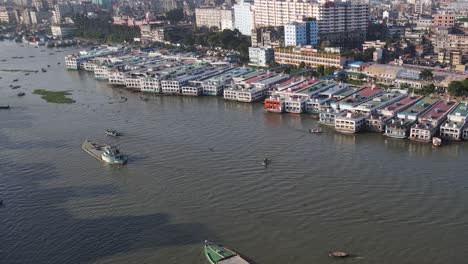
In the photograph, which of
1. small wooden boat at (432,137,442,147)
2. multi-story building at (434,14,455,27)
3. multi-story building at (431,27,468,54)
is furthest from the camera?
multi-story building at (434,14,455,27)


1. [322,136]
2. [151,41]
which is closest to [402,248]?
[322,136]

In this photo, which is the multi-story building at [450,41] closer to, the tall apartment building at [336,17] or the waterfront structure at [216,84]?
the tall apartment building at [336,17]

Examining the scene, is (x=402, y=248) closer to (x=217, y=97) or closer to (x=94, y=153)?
(x=94, y=153)

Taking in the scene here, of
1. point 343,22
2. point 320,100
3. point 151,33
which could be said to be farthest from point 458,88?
point 151,33

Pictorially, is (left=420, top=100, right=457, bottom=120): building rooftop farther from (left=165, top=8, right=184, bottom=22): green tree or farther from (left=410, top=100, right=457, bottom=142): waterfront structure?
(left=165, top=8, right=184, bottom=22): green tree

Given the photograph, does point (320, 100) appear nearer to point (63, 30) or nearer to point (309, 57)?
point (309, 57)

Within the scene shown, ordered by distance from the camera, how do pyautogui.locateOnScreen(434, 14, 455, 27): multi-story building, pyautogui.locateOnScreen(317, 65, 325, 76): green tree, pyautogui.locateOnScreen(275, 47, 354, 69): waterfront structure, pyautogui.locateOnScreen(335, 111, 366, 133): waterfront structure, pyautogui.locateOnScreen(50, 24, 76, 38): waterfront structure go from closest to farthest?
pyautogui.locateOnScreen(335, 111, 366, 133): waterfront structure < pyautogui.locateOnScreen(317, 65, 325, 76): green tree < pyautogui.locateOnScreen(275, 47, 354, 69): waterfront structure < pyautogui.locateOnScreen(434, 14, 455, 27): multi-story building < pyautogui.locateOnScreen(50, 24, 76, 38): waterfront structure

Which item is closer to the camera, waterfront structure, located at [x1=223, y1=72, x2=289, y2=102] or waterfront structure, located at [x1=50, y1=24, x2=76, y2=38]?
waterfront structure, located at [x1=223, y1=72, x2=289, y2=102]

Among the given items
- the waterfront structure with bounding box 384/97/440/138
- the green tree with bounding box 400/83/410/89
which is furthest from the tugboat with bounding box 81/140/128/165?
the green tree with bounding box 400/83/410/89

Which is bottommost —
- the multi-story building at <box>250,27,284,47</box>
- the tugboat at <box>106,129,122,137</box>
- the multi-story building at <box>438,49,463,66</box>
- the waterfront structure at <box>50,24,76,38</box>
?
the tugboat at <box>106,129,122,137</box>
